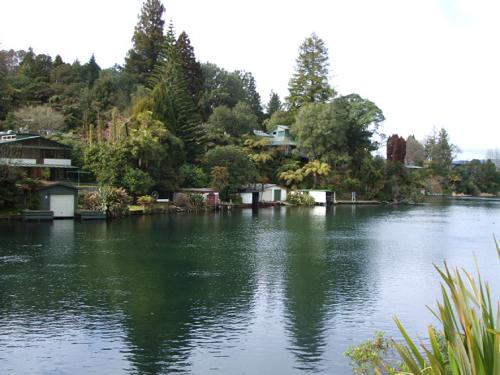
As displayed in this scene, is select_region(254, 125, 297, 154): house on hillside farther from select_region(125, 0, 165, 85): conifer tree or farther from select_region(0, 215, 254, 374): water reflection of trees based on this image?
select_region(0, 215, 254, 374): water reflection of trees

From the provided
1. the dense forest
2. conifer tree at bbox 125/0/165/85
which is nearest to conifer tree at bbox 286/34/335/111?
the dense forest

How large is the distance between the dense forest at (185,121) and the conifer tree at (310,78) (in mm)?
159

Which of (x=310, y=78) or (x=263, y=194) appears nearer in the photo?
(x=263, y=194)

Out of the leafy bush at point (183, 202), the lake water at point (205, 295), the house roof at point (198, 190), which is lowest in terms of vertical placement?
the lake water at point (205, 295)

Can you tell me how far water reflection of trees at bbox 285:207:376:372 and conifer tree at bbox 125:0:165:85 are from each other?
151ft

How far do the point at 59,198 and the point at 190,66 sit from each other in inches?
1408

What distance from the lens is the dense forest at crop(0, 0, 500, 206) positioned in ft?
159

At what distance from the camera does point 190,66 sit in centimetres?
6944

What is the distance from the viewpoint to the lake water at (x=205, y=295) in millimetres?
12047

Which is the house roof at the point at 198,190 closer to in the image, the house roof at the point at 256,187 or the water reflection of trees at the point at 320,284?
the house roof at the point at 256,187

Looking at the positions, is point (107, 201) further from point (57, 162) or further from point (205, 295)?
point (205, 295)

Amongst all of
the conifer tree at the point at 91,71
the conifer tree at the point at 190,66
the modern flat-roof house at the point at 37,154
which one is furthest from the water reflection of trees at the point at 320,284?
the conifer tree at the point at 91,71

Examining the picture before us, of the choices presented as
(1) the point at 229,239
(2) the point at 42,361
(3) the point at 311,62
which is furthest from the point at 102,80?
(2) the point at 42,361

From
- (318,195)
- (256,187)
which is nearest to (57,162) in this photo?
(256,187)
